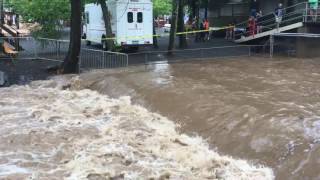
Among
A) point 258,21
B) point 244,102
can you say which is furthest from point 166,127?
point 258,21

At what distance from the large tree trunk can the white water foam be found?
18.9 feet

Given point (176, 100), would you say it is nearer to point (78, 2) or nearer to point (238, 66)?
point (238, 66)

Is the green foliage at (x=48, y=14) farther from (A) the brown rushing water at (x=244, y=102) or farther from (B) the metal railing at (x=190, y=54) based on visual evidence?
(A) the brown rushing water at (x=244, y=102)

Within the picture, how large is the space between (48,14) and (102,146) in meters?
20.4

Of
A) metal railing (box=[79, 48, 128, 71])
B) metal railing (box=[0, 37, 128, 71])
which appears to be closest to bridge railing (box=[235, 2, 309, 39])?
metal railing (box=[79, 48, 128, 71])

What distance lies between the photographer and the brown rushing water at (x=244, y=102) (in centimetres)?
919

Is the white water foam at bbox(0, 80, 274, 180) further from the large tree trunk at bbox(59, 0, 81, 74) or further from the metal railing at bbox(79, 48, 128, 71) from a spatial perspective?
the large tree trunk at bbox(59, 0, 81, 74)

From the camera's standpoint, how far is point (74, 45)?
2167 cm

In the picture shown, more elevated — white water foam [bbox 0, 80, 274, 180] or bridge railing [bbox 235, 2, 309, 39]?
bridge railing [bbox 235, 2, 309, 39]

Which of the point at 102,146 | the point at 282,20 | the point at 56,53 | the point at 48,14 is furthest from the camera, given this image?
the point at 48,14

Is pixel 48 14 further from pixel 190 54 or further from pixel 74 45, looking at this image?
pixel 190 54

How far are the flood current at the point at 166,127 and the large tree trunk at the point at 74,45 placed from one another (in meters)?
2.93

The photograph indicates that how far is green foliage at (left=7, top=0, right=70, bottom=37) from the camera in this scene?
1156 inches

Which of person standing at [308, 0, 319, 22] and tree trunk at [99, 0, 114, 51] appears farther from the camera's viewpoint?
tree trunk at [99, 0, 114, 51]
